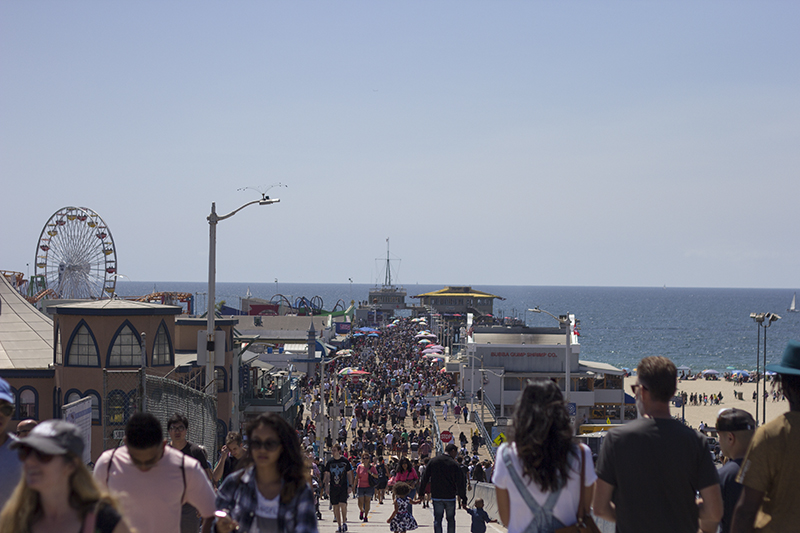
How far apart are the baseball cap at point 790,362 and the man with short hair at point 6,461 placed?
13.8 feet

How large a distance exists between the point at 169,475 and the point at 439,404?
3659 cm

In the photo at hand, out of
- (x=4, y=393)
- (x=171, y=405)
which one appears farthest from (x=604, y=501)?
(x=171, y=405)

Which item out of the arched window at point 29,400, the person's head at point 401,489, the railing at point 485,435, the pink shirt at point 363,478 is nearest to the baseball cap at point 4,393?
the person's head at point 401,489

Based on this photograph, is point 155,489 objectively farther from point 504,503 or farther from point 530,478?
point 530,478

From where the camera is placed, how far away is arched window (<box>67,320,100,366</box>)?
2042 centimetres

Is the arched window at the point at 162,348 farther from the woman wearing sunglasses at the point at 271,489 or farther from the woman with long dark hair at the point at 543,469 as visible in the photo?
the woman with long dark hair at the point at 543,469

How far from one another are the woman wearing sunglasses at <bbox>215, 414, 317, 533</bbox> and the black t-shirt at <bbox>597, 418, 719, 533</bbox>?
172cm

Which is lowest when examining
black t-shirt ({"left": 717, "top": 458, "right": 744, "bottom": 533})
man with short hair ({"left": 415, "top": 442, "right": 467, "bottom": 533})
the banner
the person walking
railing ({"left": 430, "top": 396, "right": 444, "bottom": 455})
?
railing ({"left": 430, "top": 396, "right": 444, "bottom": 455})

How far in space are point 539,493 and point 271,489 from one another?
1.46 m

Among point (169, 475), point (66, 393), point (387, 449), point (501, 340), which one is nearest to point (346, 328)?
point (501, 340)

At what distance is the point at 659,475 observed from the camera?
14.4ft

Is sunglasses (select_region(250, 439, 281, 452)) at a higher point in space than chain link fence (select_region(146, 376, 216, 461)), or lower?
higher

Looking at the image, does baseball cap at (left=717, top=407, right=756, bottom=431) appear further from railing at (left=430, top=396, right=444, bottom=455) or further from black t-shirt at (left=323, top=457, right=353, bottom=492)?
railing at (left=430, top=396, right=444, bottom=455)

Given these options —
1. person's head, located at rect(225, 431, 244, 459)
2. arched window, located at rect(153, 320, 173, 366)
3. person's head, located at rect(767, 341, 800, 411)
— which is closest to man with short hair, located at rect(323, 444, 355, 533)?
person's head, located at rect(225, 431, 244, 459)
